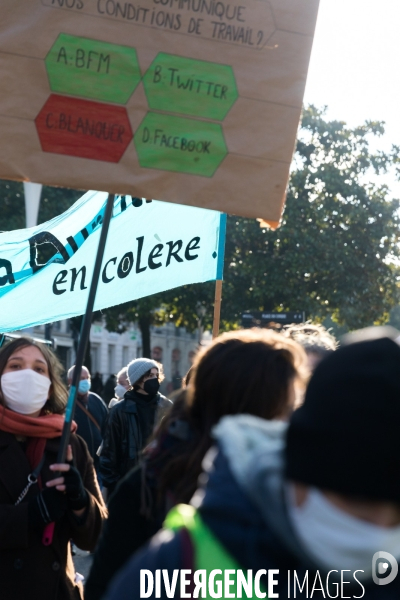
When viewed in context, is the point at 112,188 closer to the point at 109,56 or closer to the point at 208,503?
the point at 109,56

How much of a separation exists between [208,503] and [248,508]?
0.06m

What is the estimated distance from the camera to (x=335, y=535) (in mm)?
1250

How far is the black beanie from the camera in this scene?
1.25 metres

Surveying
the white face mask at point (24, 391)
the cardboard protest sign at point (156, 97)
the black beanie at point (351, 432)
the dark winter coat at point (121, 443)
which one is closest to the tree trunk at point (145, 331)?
the dark winter coat at point (121, 443)

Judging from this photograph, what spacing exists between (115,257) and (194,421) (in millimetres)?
4783

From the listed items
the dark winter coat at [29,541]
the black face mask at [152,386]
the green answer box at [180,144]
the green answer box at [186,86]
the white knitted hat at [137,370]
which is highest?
the green answer box at [186,86]

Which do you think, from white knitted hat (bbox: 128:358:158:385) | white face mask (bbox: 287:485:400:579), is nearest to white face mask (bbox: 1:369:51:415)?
white face mask (bbox: 287:485:400:579)

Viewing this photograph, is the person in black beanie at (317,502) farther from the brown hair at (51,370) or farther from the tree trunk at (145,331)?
the tree trunk at (145,331)

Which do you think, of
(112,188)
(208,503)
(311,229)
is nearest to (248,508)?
(208,503)

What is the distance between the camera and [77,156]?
3.22 m

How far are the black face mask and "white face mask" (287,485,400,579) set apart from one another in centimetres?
633

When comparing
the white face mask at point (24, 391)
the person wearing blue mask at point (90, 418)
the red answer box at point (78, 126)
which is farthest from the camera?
the person wearing blue mask at point (90, 418)

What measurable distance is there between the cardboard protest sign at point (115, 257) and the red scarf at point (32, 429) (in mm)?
2999

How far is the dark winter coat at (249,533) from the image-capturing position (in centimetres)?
134
